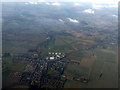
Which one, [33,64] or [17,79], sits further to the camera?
[33,64]

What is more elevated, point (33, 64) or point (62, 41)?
point (62, 41)

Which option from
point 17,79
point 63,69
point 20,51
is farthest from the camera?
point 20,51

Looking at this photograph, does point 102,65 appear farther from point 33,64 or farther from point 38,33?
point 38,33

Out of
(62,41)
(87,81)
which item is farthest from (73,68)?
(62,41)

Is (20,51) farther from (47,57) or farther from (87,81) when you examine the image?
(87,81)

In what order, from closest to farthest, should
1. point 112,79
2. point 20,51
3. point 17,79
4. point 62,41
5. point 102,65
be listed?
point 17,79, point 112,79, point 102,65, point 20,51, point 62,41

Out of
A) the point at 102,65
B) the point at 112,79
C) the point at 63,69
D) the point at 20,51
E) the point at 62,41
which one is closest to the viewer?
the point at 112,79

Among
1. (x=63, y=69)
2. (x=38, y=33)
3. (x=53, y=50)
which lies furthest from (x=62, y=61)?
(x=38, y=33)

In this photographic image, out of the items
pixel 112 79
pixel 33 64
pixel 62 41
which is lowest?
pixel 112 79

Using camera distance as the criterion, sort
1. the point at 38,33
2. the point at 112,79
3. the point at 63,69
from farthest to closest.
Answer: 1. the point at 38,33
2. the point at 63,69
3. the point at 112,79
